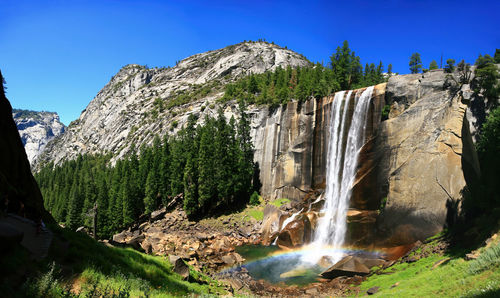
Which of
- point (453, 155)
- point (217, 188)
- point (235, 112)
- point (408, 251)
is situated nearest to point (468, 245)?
point (408, 251)

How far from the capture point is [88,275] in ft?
29.2

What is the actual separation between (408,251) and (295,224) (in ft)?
47.1

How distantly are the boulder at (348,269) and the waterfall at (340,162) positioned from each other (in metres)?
6.32

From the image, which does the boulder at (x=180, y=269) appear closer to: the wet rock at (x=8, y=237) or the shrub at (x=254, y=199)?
the wet rock at (x=8, y=237)

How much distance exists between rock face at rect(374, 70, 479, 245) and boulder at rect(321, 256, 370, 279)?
564 cm

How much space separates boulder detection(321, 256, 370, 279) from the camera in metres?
21.6

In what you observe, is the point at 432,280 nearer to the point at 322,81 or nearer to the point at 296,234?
the point at 296,234

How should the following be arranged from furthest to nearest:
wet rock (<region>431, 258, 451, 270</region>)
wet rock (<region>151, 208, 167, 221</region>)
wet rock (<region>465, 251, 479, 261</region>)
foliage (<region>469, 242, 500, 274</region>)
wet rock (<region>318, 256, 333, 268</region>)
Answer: wet rock (<region>151, 208, 167, 221</region>)
wet rock (<region>318, 256, 333, 268</region>)
wet rock (<region>431, 258, 451, 270</region>)
wet rock (<region>465, 251, 479, 261</region>)
foliage (<region>469, 242, 500, 274</region>)

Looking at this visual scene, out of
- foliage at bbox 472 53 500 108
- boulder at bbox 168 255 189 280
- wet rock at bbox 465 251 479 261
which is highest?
foliage at bbox 472 53 500 108

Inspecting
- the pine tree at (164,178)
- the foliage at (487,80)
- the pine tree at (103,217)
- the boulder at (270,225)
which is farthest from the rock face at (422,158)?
the pine tree at (103,217)

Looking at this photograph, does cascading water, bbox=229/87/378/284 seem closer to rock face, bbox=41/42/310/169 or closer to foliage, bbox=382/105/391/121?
foliage, bbox=382/105/391/121

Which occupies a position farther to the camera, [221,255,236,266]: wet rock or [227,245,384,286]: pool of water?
[221,255,236,266]: wet rock

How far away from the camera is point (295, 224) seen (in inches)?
1361

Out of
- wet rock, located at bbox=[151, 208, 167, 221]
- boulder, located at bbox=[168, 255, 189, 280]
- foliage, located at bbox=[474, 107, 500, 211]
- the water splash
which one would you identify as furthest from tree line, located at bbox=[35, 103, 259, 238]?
foliage, located at bbox=[474, 107, 500, 211]
